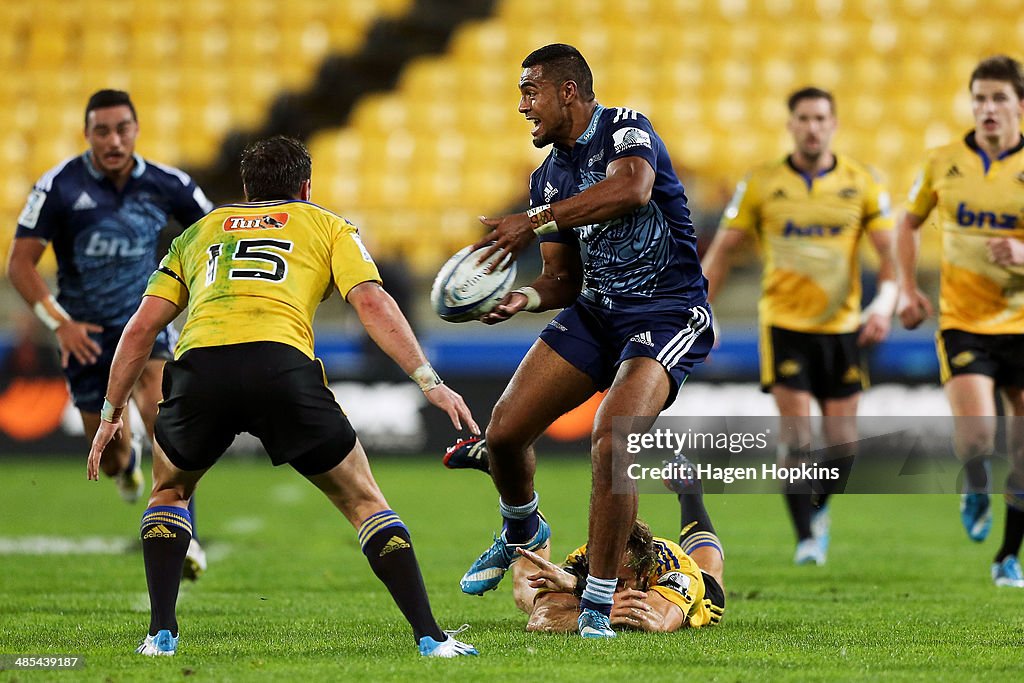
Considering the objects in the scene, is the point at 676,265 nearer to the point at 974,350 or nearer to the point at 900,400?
the point at 974,350

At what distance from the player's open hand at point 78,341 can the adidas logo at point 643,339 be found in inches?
144

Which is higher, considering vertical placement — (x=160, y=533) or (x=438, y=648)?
(x=160, y=533)

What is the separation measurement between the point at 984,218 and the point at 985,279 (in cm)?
34

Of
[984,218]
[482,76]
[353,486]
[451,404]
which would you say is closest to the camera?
[451,404]

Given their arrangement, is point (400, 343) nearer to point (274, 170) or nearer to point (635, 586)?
point (274, 170)

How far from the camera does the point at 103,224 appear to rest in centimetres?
842

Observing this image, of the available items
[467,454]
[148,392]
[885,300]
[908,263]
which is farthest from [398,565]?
[885,300]

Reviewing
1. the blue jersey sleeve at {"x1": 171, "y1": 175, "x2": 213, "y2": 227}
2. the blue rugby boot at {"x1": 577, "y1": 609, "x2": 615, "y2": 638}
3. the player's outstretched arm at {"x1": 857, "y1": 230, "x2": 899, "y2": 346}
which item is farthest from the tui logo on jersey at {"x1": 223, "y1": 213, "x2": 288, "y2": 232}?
the player's outstretched arm at {"x1": 857, "y1": 230, "x2": 899, "y2": 346}

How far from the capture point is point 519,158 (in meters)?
18.1

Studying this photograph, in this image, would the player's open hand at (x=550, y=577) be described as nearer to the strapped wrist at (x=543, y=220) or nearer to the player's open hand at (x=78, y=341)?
the strapped wrist at (x=543, y=220)

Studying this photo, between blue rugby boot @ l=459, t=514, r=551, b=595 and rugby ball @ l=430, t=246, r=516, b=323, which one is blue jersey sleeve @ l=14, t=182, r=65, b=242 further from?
blue rugby boot @ l=459, t=514, r=551, b=595

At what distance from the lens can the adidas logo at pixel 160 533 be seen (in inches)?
207

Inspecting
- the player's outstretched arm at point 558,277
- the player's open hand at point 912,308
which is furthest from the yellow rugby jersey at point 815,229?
the player's outstretched arm at point 558,277

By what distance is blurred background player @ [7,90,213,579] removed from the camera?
827 centimetres
